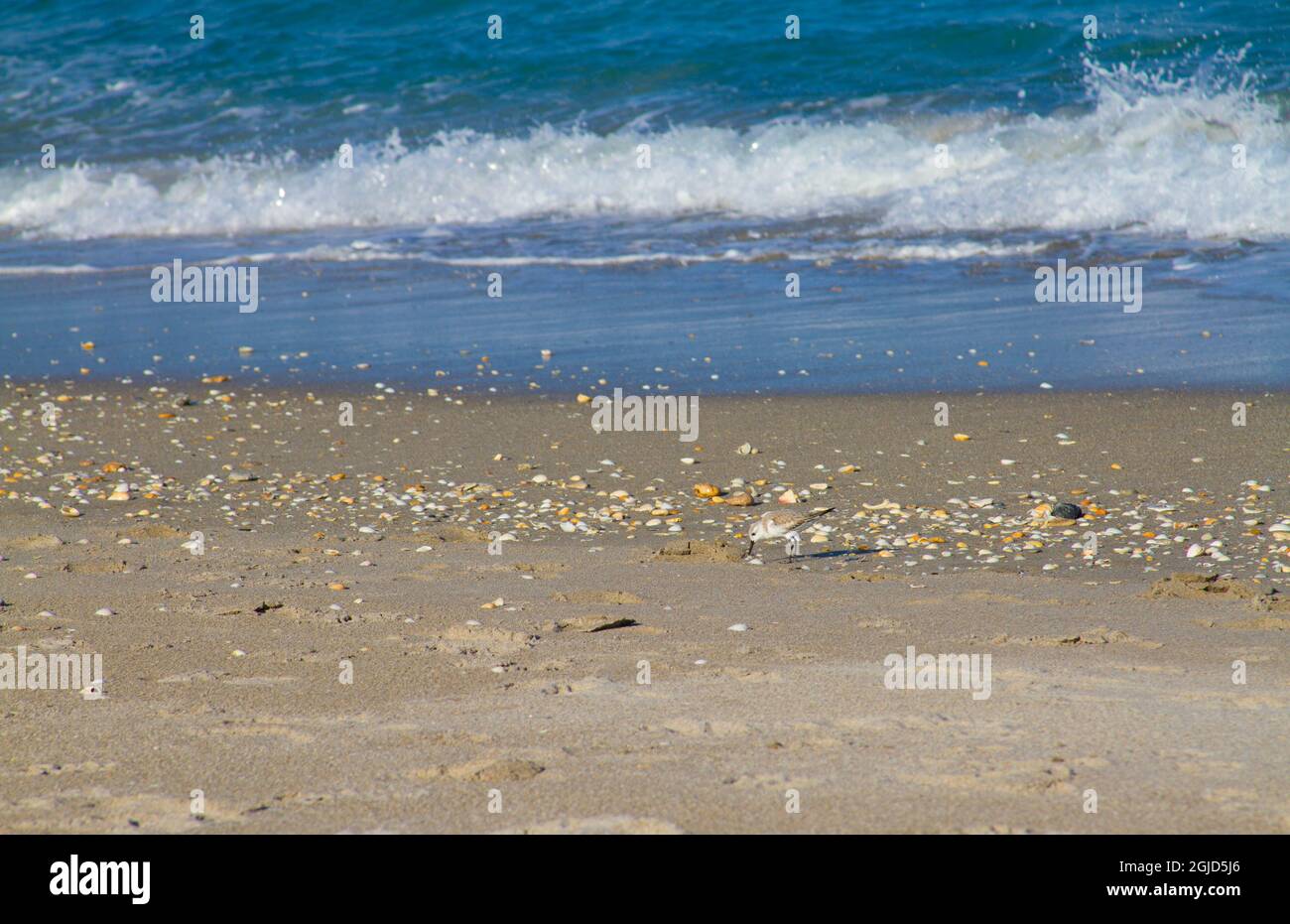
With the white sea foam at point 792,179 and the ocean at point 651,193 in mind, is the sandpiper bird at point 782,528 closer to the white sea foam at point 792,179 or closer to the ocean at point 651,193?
the ocean at point 651,193

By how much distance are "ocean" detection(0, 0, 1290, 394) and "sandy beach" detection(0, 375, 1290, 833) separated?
1074 mm

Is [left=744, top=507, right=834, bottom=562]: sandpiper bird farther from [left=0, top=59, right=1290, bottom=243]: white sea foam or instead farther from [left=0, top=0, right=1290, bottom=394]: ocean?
[left=0, top=59, right=1290, bottom=243]: white sea foam

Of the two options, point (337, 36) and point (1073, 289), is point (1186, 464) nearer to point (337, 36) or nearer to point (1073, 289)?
point (1073, 289)

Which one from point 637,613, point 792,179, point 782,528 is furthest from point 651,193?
point 637,613

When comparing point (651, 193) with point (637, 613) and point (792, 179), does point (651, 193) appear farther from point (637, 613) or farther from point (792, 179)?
point (637, 613)

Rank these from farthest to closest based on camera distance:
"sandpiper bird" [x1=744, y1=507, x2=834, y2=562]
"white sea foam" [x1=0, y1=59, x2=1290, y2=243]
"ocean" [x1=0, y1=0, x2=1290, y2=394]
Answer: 1. "white sea foam" [x1=0, y1=59, x2=1290, y2=243]
2. "ocean" [x1=0, y1=0, x2=1290, y2=394]
3. "sandpiper bird" [x1=744, y1=507, x2=834, y2=562]

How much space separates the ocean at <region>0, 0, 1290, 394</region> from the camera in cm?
858

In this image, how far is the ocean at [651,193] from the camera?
8.58 meters

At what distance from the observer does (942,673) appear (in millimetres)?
3721

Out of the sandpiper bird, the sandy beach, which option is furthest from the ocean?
the sandpiper bird

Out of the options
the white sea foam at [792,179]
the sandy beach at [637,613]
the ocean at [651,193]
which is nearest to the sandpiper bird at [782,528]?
the sandy beach at [637,613]

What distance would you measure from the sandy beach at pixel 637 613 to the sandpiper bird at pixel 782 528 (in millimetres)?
68

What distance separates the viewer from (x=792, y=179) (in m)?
14.6

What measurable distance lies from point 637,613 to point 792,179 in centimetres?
1093
